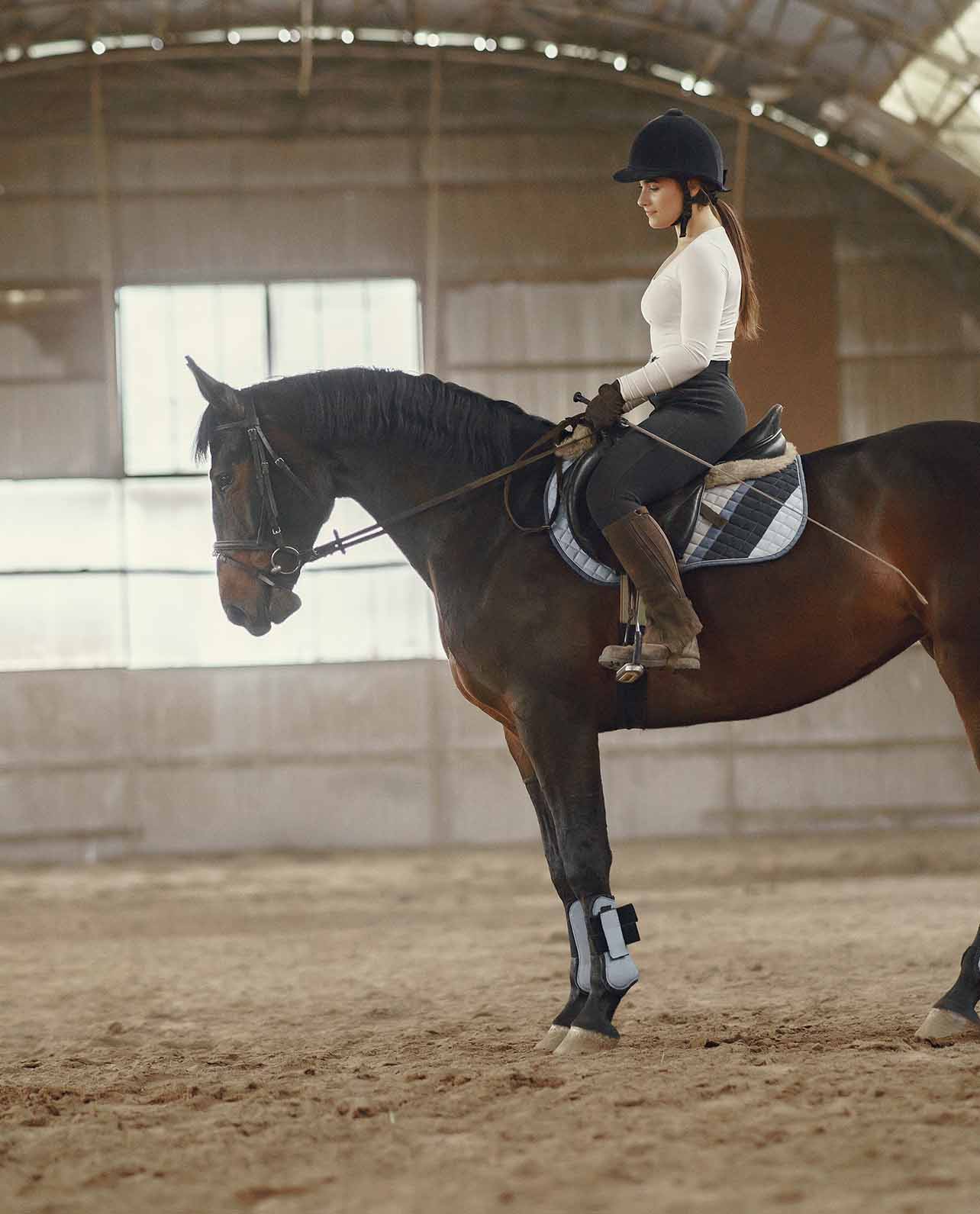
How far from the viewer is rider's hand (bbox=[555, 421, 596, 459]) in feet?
14.5

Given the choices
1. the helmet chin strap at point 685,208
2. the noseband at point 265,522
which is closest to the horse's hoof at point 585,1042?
the noseband at point 265,522

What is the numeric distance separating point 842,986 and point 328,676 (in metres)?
8.79

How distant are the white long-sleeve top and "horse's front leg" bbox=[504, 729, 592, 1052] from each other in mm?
1362

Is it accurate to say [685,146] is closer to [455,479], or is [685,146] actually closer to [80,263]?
[455,479]

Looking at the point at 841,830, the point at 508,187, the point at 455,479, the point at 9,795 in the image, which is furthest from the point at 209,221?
the point at 455,479

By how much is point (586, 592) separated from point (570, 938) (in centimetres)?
123

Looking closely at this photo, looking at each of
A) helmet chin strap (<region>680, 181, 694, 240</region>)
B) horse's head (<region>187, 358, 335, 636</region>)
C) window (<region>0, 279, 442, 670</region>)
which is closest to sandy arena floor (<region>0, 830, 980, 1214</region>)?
horse's head (<region>187, 358, 335, 636</region>)

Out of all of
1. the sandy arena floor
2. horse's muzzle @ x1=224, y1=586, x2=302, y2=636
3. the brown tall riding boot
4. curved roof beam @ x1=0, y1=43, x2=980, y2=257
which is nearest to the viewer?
the sandy arena floor

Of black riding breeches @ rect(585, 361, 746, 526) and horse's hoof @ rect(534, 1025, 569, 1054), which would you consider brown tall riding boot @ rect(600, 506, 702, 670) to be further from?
horse's hoof @ rect(534, 1025, 569, 1054)

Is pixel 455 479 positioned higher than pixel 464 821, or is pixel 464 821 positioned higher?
pixel 455 479

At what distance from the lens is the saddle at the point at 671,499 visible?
4289 millimetres

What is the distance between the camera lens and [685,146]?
14.2 feet

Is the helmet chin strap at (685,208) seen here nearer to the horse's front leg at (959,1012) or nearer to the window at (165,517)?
the horse's front leg at (959,1012)

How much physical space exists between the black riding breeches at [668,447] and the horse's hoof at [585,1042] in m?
1.70
